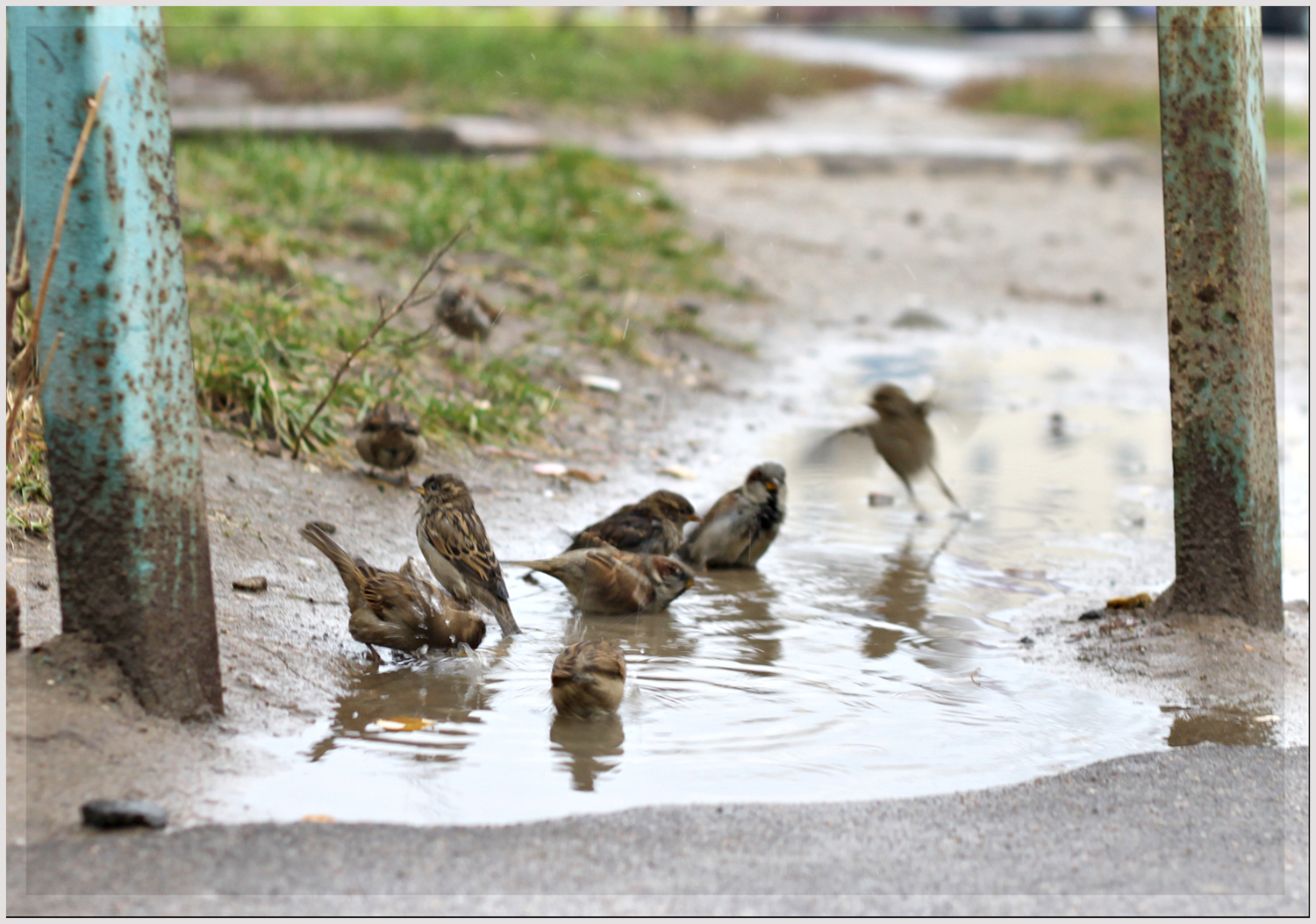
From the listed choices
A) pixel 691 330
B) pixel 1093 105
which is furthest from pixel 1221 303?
pixel 1093 105

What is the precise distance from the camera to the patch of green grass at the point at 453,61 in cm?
1806

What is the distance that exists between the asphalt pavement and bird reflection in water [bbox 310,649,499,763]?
2.04 feet

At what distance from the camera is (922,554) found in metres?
6.46

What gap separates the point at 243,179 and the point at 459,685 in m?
7.50

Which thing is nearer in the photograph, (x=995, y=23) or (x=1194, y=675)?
(x=1194, y=675)

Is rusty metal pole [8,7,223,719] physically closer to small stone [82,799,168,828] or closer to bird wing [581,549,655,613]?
small stone [82,799,168,828]

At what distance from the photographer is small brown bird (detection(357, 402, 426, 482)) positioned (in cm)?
616

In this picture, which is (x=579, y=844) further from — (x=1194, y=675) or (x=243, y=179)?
(x=243, y=179)

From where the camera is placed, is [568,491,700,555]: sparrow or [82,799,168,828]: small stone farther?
[568,491,700,555]: sparrow

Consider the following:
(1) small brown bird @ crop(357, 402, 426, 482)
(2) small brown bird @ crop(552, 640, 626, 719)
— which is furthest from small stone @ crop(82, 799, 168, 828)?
(1) small brown bird @ crop(357, 402, 426, 482)

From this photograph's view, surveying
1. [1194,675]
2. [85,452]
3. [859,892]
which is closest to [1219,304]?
[1194,675]

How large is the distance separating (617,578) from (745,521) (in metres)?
0.95

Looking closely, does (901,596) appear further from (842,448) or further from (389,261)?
(389,261)

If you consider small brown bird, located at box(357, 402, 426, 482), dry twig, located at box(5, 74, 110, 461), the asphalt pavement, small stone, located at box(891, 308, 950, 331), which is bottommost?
the asphalt pavement
